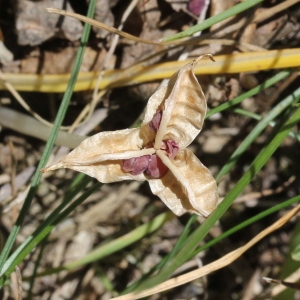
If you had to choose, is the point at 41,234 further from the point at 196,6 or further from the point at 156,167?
the point at 196,6

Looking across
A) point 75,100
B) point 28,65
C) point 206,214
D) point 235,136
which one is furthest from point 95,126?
point 206,214

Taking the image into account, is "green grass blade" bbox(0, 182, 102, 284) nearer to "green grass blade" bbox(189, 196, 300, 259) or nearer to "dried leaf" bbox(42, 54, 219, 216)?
"dried leaf" bbox(42, 54, 219, 216)

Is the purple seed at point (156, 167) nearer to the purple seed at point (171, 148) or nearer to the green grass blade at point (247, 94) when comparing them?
the purple seed at point (171, 148)

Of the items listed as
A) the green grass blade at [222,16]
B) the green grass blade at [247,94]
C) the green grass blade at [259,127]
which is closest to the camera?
the green grass blade at [222,16]

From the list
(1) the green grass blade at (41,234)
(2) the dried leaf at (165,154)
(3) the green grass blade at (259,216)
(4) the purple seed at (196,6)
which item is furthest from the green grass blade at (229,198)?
(4) the purple seed at (196,6)

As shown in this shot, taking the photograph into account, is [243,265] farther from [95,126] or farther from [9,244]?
[9,244]
